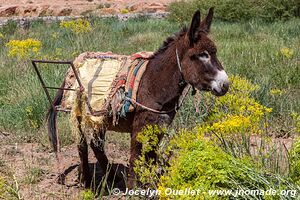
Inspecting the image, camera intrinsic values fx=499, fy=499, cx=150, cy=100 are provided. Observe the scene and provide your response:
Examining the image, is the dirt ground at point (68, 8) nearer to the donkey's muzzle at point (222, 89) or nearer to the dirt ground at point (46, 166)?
the dirt ground at point (46, 166)

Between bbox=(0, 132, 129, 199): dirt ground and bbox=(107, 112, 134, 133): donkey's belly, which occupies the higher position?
bbox=(107, 112, 134, 133): donkey's belly

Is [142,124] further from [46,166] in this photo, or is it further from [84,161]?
[46,166]

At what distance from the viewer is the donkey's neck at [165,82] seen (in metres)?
4.32

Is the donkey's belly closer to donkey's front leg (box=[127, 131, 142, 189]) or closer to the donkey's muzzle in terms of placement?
donkey's front leg (box=[127, 131, 142, 189])

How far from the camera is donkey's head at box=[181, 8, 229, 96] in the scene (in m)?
3.99

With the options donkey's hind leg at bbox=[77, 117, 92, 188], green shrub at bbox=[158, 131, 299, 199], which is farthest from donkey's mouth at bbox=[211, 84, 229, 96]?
donkey's hind leg at bbox=[77, 117, 92, 188]

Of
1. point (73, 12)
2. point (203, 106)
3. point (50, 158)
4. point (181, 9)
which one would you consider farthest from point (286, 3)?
point (73, 12)

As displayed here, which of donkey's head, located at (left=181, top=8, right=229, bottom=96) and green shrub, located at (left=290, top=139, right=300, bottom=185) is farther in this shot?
donkey's head, located at (left=181, top=8, right=229, bottom=96)

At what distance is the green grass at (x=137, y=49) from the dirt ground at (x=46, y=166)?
1.39 feet

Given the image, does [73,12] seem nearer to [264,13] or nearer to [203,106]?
[264,13]

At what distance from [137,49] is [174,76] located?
9.27m

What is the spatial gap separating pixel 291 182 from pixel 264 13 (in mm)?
19380

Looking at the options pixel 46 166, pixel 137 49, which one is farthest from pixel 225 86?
pixel 137 49

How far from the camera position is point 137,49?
1349 cm
